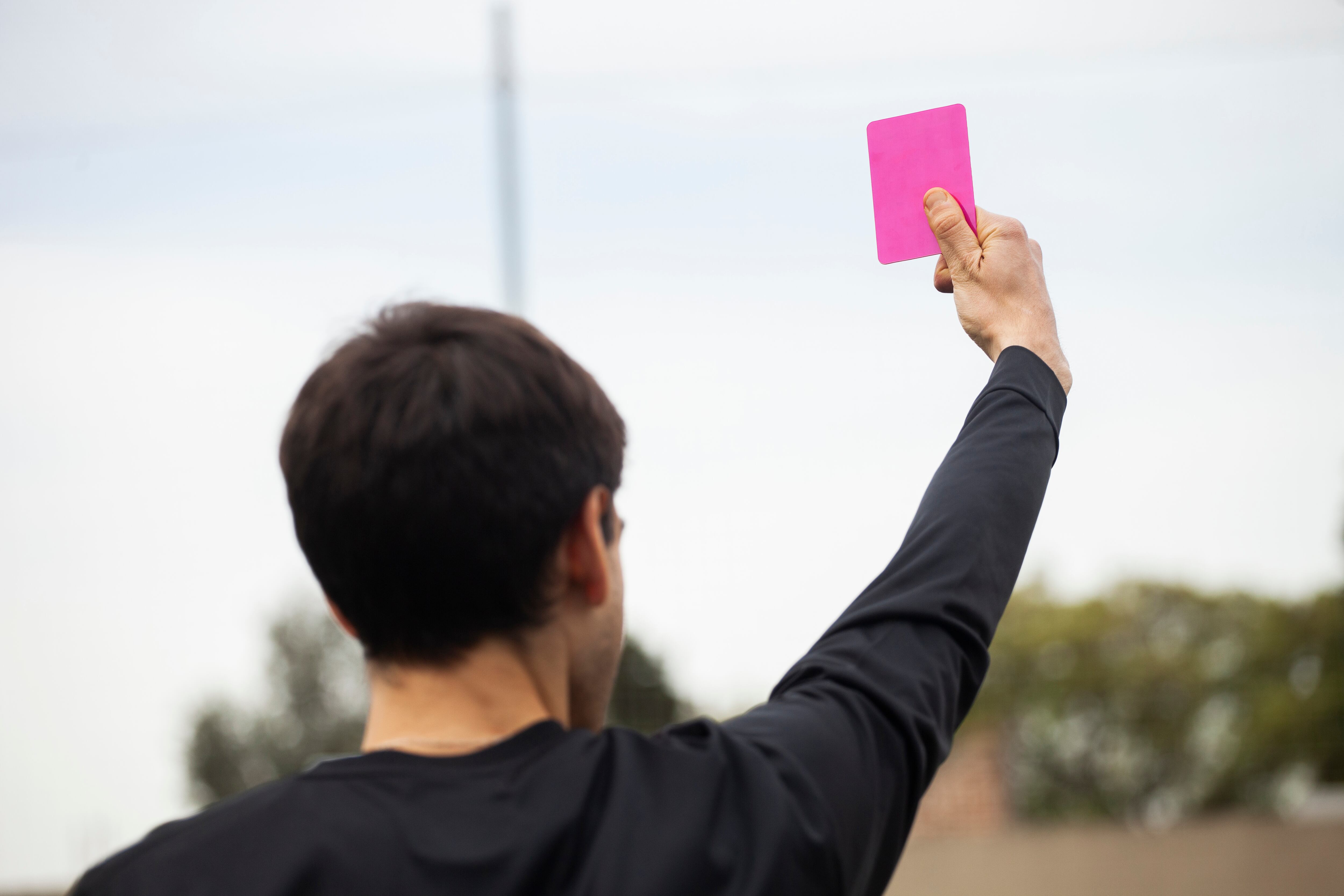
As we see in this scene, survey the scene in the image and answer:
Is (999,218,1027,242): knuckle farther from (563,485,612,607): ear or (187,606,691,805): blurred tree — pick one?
(187,606,691,805): blurred tree

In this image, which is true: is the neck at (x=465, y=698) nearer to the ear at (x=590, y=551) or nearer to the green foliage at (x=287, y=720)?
the ear at (x=590, y=551)

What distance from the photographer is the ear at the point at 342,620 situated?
2.44ft

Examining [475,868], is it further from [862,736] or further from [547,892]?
[862,736]

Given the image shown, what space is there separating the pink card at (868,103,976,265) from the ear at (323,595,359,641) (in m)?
0.60

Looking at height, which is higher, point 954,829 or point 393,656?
point 393,656

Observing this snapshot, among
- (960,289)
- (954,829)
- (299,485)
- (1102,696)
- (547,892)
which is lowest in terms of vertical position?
(954,829)

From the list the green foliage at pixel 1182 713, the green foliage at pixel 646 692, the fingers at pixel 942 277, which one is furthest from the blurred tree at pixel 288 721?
the fingers at pixel 942 277

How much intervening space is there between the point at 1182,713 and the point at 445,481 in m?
13.6

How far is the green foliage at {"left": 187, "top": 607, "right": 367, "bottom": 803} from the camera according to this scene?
14.6 meters

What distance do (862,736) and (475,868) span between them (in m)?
0.26

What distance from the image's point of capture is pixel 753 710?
2.53 ft

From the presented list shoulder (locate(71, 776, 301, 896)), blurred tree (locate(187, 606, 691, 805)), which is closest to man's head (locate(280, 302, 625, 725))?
shoulder (locate(71, 776, 301, 896))

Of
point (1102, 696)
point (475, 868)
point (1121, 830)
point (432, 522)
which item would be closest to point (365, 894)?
point (475, 868)

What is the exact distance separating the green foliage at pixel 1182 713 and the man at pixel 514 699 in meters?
11.7
